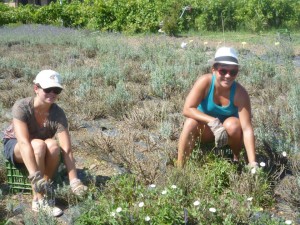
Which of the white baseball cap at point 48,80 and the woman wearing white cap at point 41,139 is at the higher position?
the white baseball cap at point 48,80

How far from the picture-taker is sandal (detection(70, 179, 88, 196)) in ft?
14.1

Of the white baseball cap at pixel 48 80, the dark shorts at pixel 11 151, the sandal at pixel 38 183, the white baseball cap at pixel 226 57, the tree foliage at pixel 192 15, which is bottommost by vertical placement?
the tree foliage at pixel 192 15

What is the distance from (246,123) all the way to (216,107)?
0.31 metres

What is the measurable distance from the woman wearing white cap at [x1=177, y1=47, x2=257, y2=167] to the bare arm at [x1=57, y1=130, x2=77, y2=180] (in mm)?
849

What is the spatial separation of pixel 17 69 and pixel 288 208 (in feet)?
22.6

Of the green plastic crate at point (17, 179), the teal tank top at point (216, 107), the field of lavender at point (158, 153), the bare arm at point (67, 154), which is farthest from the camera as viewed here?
the teal tank top at point (216, 107)

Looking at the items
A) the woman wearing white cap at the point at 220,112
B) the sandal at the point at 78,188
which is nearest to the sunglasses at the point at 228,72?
the woman wearing white cap at the point at 220,112

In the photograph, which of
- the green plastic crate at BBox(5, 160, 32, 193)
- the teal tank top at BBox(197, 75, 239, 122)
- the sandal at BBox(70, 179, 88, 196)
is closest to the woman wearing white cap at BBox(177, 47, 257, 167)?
the teal tank top at BBox(197, 75, 239, 122)

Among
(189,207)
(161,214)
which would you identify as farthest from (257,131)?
(161,214)

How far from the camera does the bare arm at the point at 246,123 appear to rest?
449 centimetres

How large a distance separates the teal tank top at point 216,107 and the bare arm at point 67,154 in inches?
44.9

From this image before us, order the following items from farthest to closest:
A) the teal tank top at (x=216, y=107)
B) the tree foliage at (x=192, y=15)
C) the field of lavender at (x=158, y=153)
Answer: the tree foliage at (x=192, y=15)
the teal tank top at (x=216, y=107)
the field of lavender at (x=158, y=153)

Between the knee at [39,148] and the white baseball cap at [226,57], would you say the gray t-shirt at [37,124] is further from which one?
the white baseball cap at [226,57]

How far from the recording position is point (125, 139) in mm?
5605
